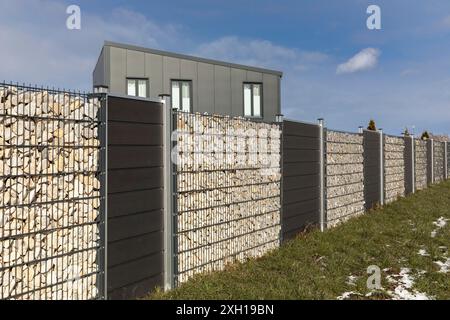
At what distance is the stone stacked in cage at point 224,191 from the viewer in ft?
21.1

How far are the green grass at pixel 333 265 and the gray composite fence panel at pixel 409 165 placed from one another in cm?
747

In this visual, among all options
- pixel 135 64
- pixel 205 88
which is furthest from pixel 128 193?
pixel 205 88

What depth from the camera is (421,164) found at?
2245cm

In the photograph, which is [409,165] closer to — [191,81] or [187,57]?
[191,81]

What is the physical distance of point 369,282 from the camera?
6.75 metres

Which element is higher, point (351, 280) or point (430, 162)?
point (430, 162)

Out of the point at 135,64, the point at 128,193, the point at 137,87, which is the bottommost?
the point at 128,193

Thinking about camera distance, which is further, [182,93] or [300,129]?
[182,93]

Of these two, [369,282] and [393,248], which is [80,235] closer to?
[369,282]

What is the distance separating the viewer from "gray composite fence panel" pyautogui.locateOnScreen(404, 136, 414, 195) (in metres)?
19.2

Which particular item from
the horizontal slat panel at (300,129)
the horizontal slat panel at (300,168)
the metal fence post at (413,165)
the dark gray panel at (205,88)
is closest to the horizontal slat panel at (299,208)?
the horizontal slat panel at (300,168)

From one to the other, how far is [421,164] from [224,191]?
18.1 m
